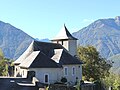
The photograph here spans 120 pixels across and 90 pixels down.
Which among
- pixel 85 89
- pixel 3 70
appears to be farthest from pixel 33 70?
pixel 3 70

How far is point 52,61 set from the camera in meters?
54.6

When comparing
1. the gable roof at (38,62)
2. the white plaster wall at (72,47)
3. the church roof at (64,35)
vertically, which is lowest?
the gable roof at (38,62)

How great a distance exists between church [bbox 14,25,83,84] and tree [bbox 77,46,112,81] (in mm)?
11969

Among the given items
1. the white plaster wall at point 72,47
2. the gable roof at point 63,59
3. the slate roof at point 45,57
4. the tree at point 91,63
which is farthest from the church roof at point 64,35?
the tree at point 91,63

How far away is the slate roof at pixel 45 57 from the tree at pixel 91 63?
14.8m

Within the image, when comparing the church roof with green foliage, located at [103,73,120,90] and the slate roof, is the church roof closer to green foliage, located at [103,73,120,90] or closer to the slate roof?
the slate roof

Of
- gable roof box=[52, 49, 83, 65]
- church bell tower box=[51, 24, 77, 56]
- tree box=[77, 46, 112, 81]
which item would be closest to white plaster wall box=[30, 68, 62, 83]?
gable roof box=[52, 49, 83, 65]

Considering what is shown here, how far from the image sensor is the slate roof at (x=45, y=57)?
53219mm

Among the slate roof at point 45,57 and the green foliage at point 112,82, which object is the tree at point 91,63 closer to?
the green foliage at point 112,82

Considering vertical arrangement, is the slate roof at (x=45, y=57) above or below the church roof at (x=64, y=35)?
below

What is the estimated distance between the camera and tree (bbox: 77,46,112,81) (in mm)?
77562

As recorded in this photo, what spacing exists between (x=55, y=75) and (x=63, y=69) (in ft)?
10.8

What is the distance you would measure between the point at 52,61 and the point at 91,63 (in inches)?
1054

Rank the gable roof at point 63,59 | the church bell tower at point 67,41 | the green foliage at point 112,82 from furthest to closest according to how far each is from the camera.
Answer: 1. the church bell tower at point 67,41
2. the green foliage at point 112,82
3. the gable roof at point 63,59
